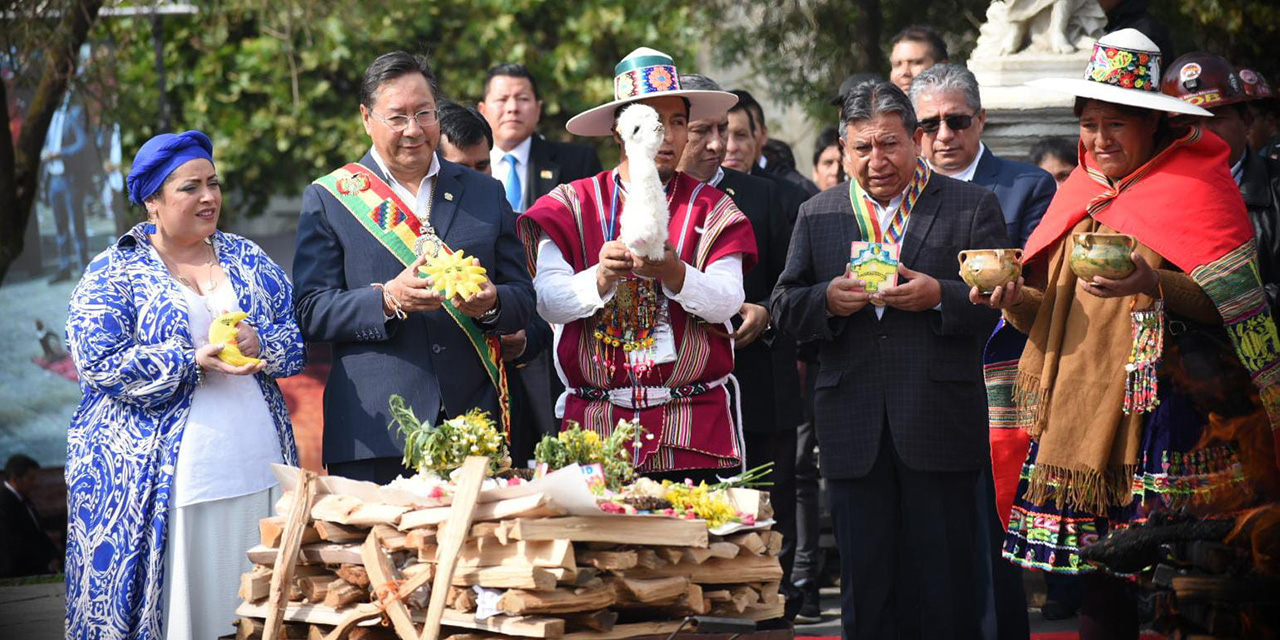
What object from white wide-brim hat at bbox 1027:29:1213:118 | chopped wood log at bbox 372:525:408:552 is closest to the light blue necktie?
white wide-brim hat at bbox 1027:29:1213:118

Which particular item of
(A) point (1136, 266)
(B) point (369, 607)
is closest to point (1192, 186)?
(A) point (1136, 266)

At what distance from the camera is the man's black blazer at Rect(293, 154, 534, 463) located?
5281 millimetres

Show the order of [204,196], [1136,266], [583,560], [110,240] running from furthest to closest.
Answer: [110,240], [204,196], [1136,266], [583,560]

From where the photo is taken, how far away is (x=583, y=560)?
167 inches

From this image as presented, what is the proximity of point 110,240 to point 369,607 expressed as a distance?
8.97 meters

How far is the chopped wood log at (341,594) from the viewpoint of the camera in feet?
14.9

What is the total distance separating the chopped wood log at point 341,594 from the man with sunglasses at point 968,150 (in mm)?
2989

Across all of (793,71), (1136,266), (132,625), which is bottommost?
(132,625)

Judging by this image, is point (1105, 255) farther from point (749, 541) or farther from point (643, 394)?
point (643, 394)

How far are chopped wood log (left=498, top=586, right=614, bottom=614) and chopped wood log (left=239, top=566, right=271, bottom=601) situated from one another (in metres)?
0.85

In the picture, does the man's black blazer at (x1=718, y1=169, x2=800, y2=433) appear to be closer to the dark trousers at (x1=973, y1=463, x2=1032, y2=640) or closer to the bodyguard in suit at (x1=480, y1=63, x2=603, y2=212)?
the dark trousers at (x1=973, y1=463, x2=1032, y2=640)

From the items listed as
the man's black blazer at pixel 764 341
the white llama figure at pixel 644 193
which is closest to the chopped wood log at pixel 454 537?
the white llama figure at pixel 644 193

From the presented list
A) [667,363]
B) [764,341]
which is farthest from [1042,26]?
[667,363]

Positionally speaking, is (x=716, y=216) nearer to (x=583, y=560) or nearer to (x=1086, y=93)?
(x=1086, y=93)
